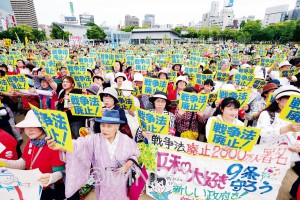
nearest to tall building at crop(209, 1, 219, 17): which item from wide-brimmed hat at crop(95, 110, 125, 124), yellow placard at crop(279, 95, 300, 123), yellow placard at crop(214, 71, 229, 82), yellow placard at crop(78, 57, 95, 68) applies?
yellow placard at crop(214, 71, 229, 82)

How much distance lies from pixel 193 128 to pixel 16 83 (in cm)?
424

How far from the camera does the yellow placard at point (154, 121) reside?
2383mm

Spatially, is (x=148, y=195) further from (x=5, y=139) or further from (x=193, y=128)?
(x=5, y=139)

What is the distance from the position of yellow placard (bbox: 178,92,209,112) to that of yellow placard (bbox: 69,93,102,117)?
1.43 m

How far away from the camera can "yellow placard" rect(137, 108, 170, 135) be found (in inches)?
93.8

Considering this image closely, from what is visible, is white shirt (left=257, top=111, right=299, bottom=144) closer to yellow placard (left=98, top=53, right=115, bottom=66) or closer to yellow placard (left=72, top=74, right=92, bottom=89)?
yellow placard (left=72, top=74, right=92, bottom=89)

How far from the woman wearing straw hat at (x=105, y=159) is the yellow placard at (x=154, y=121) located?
38 centimetres

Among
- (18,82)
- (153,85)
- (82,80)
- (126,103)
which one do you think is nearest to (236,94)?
(153,85)

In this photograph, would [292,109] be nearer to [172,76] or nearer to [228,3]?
[172,76]

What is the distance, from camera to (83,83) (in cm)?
442

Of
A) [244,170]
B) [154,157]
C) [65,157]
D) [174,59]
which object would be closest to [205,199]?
[244,170]

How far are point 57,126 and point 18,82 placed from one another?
342 cm

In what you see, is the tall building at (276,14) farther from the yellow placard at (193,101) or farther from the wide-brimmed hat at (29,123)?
the wide-brimmed hat at (29,123)

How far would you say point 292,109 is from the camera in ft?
7.19
